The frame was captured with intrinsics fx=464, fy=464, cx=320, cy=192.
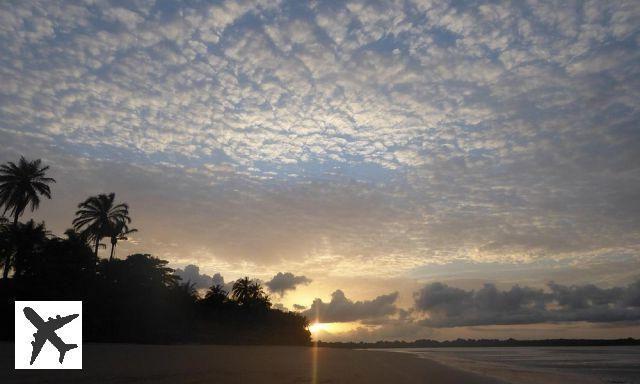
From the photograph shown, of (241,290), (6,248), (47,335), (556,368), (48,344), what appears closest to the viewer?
(48,344)

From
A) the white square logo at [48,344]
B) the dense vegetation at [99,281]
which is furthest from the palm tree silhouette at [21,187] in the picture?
the white square logo at [48,344]

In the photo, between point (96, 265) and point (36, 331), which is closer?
point (36, 331)

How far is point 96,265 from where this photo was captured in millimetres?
53406

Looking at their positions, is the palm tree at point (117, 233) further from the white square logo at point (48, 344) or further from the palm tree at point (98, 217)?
the white square logo at point (48, 344)

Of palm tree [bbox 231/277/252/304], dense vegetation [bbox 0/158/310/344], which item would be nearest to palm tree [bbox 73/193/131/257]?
dense vegetation [bbox 0/158/310/344]

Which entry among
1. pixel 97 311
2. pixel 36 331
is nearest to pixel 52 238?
pixel 97 311

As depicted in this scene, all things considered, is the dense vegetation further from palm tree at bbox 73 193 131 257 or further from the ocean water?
the ocean water

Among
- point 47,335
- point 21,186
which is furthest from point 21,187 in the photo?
point 47,335

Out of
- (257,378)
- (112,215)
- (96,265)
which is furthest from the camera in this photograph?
(112,215)

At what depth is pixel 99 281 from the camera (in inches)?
1959

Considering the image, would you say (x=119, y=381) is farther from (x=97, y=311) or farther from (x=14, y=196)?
(x=14, y=196)

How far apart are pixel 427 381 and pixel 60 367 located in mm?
14938

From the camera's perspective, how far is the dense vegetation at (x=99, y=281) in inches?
1745

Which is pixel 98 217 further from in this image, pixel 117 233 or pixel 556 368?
pixel 556 368
